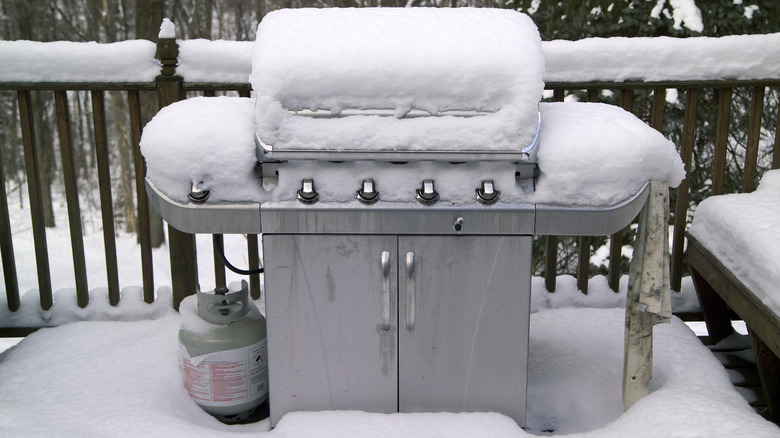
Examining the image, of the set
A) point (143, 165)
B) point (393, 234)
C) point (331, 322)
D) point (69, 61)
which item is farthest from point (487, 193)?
point (69, 61)

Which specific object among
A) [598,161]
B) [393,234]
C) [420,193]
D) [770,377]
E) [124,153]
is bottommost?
[124,153]

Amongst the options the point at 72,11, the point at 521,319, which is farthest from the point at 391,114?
the point at 72,11

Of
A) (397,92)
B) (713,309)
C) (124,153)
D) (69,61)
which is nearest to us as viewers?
(397,92)

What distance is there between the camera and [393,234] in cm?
223

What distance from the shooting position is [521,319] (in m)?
2.30

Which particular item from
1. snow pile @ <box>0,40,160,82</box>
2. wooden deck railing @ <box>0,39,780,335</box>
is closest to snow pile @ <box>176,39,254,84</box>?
wooden deck railing @ <box>0,39,780,335</box>

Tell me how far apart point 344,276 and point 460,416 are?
622 millimetres

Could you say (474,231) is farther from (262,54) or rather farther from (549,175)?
(262,54)

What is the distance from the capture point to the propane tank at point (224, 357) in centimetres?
247

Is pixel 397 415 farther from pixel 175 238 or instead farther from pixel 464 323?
pixel 175 238

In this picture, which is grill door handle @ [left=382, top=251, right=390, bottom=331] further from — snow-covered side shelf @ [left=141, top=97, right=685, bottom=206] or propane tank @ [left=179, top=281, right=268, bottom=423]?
propane tank @ [left=179, top=281, right=268, bottom=423]

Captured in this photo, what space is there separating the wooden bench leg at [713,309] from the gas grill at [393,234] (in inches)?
52.1

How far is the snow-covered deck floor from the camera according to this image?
2.25m

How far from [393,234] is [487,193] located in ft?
1.08
